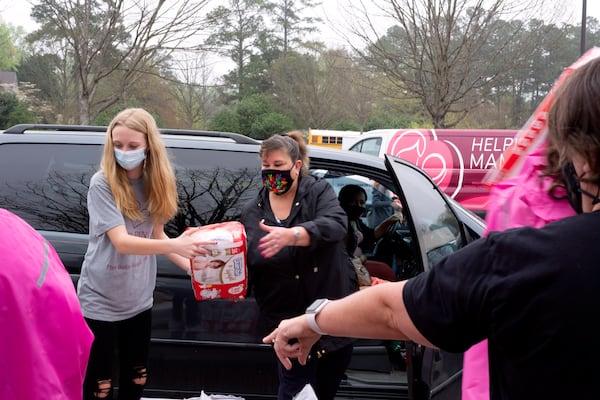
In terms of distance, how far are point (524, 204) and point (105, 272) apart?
188 cm

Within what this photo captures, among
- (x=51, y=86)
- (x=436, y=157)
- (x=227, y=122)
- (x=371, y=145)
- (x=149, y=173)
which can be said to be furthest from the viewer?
(x=227, y=122)

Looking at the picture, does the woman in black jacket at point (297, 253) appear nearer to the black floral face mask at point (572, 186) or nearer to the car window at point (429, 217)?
the car window at point (429, 217)

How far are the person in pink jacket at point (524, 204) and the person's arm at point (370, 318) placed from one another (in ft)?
1.00

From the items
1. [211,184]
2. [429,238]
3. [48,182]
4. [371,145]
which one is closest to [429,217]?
[429,238]

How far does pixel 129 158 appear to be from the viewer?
2582 millimetres

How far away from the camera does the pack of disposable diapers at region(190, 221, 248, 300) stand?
2.50 metres

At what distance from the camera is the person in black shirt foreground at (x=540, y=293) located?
96cm

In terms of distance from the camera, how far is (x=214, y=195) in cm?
326

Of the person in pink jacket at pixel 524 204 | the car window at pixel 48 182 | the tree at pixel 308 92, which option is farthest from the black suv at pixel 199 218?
the tree at pixel 308 92

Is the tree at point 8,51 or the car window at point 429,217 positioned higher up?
the tree at point 8,51

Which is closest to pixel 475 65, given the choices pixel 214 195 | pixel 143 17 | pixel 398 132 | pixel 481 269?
pixel 398 132

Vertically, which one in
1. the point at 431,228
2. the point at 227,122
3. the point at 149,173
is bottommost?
the point at 431,228

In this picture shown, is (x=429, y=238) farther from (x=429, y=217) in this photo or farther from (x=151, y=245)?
(x=151, y=245)

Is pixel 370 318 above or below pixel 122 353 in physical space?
above
